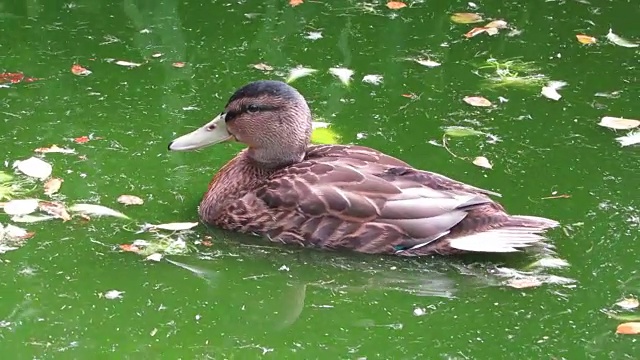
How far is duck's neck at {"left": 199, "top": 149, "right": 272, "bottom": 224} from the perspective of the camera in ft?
15.6

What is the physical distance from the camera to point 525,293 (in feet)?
13.9

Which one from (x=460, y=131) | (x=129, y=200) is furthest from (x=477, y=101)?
(x=129, y=200)

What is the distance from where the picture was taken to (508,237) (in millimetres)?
4449

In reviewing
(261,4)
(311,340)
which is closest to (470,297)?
(311,340)

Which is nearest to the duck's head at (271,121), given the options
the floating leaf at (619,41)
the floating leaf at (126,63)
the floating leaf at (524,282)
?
the floating leaf at (524,282)

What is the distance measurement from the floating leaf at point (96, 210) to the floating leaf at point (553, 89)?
2497 mm

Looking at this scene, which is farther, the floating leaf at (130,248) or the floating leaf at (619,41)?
the floating leaf at (619,41)

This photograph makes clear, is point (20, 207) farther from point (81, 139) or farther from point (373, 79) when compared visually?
point (373, 79)

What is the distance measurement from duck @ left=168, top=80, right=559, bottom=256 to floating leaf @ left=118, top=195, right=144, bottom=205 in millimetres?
270

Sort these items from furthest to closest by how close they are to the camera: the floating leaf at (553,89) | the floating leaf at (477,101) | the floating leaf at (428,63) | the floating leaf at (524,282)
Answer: the floating leaf at (428,63)
the floating leaf at (553,89)
the floating leaf at (477,101)
the floating leaf at (524,282)

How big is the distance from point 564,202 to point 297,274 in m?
1.33

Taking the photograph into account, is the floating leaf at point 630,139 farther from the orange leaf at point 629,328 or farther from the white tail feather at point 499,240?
the orange leaf at point 629,328

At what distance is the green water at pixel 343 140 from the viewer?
3973 mm

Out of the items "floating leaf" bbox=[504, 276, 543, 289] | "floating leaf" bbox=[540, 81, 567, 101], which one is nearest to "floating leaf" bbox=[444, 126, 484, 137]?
"floating leaf" bbox=[540, 81, 567, 101]
